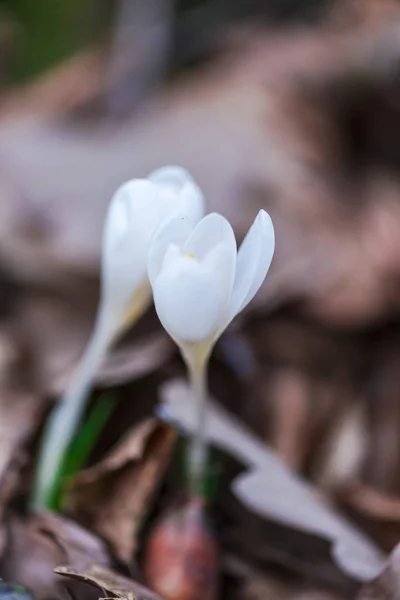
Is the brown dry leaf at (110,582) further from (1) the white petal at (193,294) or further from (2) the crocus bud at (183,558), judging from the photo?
(1) the white petal at (193,294)

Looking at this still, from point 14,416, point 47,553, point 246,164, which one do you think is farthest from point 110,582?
point 246,164

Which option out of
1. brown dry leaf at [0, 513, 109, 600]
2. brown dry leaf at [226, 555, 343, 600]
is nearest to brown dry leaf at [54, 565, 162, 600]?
brown dry leaf at [0, 513, 109, 600]

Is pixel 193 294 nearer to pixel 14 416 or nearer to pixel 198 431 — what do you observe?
pixel 198 431

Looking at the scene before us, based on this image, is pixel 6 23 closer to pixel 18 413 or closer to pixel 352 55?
pixel 352 55

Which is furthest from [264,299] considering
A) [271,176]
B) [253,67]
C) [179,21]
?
[179,21]

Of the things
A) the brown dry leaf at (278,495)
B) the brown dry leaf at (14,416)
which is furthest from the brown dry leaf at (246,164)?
the brown dry leaf at (278,495)

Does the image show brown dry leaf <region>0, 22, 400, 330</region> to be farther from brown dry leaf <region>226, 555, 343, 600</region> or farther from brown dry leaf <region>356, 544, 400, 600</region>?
brown dry leaf <region>356, 544, 400, 600</region>
